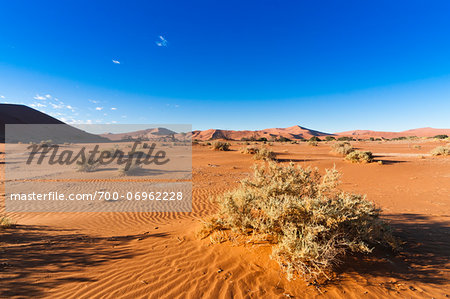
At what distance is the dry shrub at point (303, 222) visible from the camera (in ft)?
9.25

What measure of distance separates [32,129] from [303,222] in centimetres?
6843

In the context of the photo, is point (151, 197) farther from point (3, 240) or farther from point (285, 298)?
point (285, 298)

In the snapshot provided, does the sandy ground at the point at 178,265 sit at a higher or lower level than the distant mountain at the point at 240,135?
lower

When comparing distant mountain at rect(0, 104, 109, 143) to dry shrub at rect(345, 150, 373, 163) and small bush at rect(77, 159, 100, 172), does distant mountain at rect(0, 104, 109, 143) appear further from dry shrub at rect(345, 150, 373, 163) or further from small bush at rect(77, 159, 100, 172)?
dry shrub at rect(345, 150, 373, 163)

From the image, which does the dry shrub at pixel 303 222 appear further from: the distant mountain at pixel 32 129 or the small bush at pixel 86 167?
the distant mountain at pixel 32 129

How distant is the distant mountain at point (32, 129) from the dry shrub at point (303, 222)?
4950cm

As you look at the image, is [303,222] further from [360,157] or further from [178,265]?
[360,157]

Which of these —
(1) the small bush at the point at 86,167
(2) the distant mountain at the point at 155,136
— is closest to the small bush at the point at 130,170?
(1) the small bush at the point at 86,167

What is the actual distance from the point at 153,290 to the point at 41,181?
1245cm

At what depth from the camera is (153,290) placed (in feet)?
9.48

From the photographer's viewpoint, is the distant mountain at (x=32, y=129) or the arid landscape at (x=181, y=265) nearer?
the arid landscape at (x=181, y=265)

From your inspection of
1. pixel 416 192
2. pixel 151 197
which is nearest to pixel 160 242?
pixel 151 197

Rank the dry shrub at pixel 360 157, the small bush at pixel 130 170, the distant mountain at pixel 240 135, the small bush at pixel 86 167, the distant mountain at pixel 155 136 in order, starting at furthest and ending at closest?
the distant mountain at pixel 240 135 < the distant mountain at pixel 155 136 < the dry shrub at pixel 360 157 < the small bush at pixel 86 167 < the small bush at pixel 130 170

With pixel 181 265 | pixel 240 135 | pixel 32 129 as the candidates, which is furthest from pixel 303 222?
pixel 240 135
